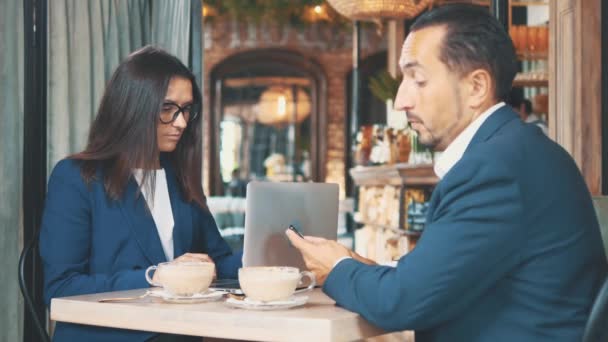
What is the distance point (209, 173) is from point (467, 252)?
1016cm

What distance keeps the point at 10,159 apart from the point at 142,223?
1.84 ft

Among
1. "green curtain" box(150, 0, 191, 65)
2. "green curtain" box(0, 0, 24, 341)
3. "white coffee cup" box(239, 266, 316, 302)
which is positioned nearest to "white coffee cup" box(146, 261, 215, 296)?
"white coffee cup" box(239, 266, 316, 302)

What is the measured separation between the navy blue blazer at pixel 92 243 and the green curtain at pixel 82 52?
1.78 feet

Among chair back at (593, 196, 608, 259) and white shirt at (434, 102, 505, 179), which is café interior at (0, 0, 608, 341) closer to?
chair back at (593, 196, 608, 259)

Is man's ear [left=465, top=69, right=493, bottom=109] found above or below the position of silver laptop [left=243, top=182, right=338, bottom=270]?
above

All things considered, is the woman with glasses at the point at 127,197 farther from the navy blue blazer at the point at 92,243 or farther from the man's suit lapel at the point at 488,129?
the man's suit lapel at the point at 488,129

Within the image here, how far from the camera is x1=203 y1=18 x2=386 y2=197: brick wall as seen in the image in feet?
37.6

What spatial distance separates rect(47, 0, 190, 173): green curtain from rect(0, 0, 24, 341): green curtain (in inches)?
6.7

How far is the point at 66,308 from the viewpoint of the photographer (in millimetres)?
1654

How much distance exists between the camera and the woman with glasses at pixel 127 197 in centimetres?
201

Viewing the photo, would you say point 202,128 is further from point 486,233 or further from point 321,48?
point 321,48

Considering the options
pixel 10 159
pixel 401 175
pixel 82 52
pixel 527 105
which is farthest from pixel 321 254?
Result: pixel 527 105

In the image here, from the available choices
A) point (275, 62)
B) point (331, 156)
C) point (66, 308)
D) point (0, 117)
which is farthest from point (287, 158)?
point (66, 308)

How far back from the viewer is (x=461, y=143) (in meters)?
1.56
